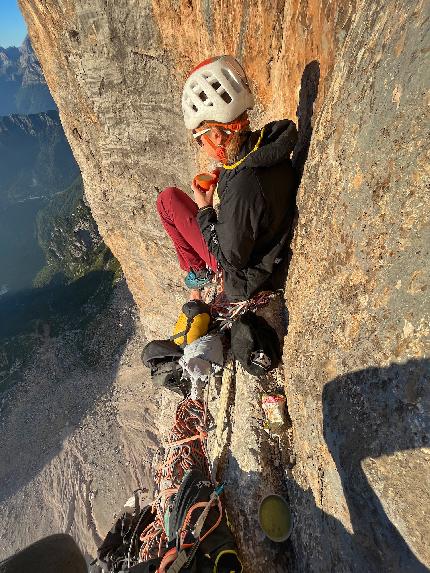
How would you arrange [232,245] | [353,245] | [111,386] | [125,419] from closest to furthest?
[353,245] → [232,245] → [125,419] → [111,386]

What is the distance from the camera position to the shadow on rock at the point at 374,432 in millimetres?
1892

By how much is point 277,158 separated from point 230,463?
333 centimetres

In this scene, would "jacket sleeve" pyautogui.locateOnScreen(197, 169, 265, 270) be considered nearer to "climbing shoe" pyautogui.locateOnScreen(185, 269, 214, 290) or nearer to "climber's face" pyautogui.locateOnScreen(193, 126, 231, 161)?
"climber's face" pyautogui.locateOnScreen(193, 126, 231, 161)

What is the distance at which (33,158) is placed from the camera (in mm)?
162125

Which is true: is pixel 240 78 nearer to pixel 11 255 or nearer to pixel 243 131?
pixel 243 131

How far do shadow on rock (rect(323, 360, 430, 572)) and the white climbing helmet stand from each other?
2.66 metres

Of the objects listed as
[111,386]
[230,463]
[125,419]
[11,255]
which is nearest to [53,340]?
[111,386]

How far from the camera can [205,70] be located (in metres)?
3.72

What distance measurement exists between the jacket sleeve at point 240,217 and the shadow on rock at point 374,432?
1517 millimetres

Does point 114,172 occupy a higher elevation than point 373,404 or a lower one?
higher

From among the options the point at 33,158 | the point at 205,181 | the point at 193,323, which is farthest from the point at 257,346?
the point at 33,158

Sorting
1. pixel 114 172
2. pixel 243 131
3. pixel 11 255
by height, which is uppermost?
pixel 11 255

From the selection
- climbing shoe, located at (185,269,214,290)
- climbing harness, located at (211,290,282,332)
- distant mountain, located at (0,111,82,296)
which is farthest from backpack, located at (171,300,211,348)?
distant mountain, located at (0,111,82,296)

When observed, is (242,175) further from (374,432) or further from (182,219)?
(182,219)
